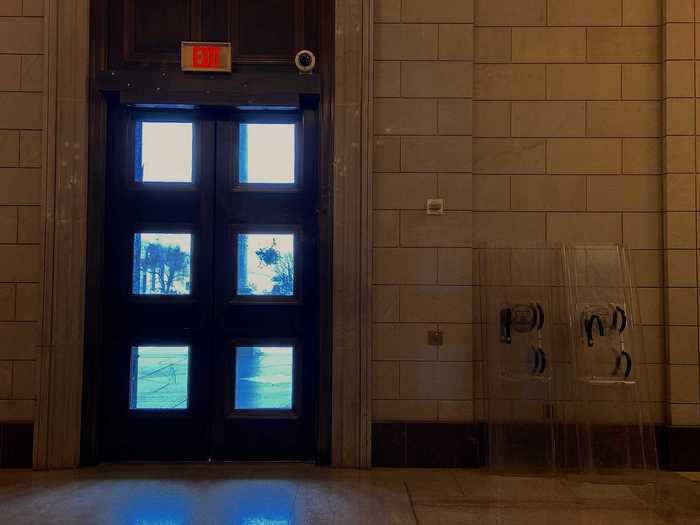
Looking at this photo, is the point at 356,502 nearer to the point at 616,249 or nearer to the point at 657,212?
the point at 616,249

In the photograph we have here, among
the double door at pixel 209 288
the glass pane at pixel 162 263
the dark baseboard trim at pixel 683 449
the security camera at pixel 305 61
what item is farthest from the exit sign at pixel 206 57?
the dark baseboard trim at pixel 683 449

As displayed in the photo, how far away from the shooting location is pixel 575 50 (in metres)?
6.47

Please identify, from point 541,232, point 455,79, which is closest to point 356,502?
point 541,232

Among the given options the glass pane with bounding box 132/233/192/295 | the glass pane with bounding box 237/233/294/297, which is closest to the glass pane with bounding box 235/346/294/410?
the glass pane with bounding box 237/233/294/297

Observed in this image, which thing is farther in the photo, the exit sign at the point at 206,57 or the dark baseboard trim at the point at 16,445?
the exit sign at the point at 206,57

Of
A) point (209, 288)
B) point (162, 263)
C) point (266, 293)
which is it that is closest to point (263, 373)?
point (266, 293)

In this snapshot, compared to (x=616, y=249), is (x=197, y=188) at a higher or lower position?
higher

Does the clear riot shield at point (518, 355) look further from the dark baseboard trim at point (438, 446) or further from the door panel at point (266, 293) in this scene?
the door panel at point (266, 293)

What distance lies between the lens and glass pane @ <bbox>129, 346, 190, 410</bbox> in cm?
638

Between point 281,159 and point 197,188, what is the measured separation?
0.81 metres

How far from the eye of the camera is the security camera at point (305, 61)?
6.37 metres

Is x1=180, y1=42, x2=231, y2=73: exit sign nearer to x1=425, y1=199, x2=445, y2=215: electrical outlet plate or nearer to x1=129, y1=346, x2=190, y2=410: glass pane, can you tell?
x1=425, y1=199, x2=445, y2=215: electrical outlet plate

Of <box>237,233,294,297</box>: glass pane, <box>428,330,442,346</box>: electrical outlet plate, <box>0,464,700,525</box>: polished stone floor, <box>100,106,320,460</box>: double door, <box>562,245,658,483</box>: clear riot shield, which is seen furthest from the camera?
<box>237,233,294,297</box>: glass pane

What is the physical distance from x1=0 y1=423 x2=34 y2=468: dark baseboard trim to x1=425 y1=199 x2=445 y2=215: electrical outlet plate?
3941mm
